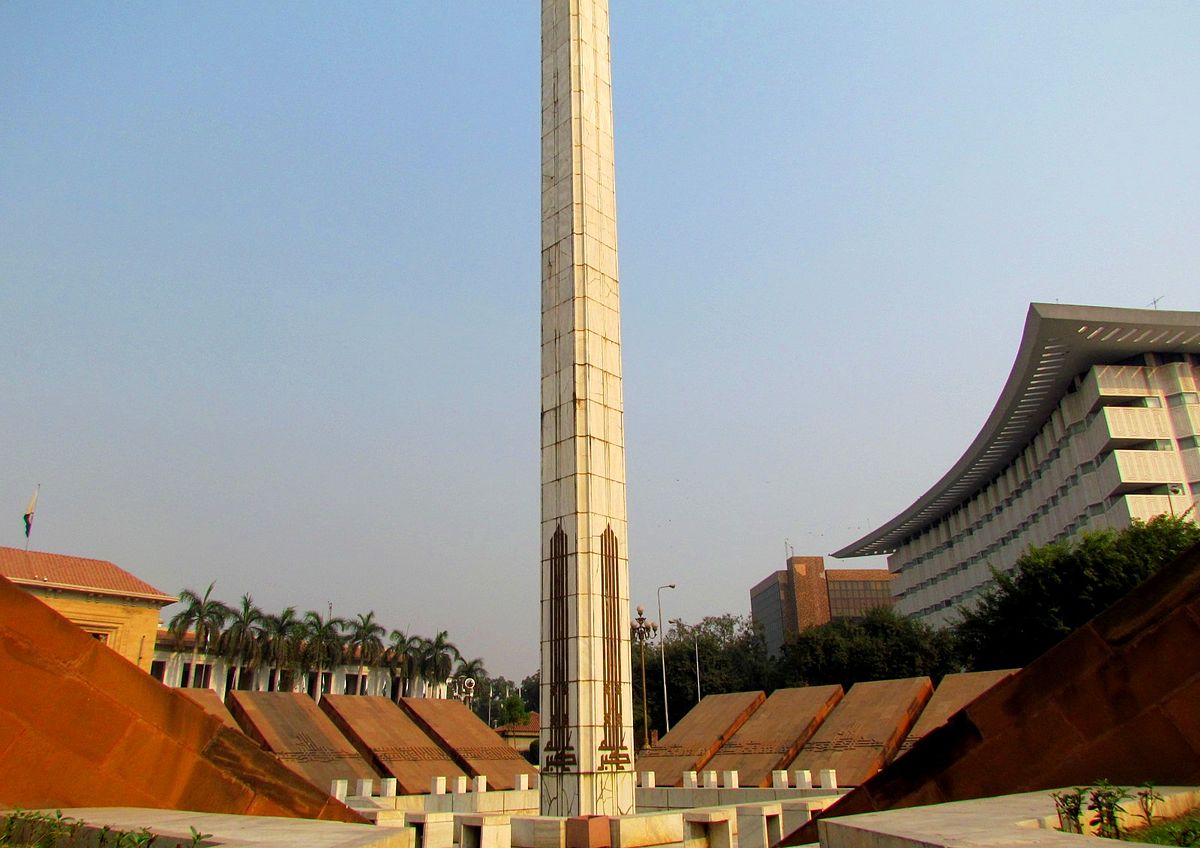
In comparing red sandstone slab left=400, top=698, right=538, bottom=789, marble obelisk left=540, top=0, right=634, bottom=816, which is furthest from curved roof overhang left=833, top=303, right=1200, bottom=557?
red sandstone slab left=400, top=698, right=538, bottom=789

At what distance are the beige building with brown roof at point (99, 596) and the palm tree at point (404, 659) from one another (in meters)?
28.3

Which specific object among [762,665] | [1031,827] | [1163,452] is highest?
[1163,452]

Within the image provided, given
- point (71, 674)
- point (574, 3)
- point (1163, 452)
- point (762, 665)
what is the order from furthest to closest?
point (762, 665), point (1163, 452), point (574, 3), point (71, 674)

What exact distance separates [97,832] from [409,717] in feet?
68.1

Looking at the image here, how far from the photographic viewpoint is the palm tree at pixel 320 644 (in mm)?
54781

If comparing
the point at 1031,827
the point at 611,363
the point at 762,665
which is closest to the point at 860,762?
the point at 611,363

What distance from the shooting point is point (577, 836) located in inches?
516

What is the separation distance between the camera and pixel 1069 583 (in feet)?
103

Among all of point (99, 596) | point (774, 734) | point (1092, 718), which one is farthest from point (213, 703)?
point (1092, 718)

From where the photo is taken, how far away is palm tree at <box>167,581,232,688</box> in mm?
49031

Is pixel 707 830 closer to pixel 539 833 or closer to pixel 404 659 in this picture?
pixel 539 833

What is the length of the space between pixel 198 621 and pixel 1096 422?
52839 mm

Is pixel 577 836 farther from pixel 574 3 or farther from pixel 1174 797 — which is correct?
pixel 574 3

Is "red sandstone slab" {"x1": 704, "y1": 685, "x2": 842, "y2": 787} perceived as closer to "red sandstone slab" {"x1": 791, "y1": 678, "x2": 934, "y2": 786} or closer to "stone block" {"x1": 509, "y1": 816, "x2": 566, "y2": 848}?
"red sandstone slab" {"x1": 791, "y1": 678, "x2": 934, "y2": 786}
